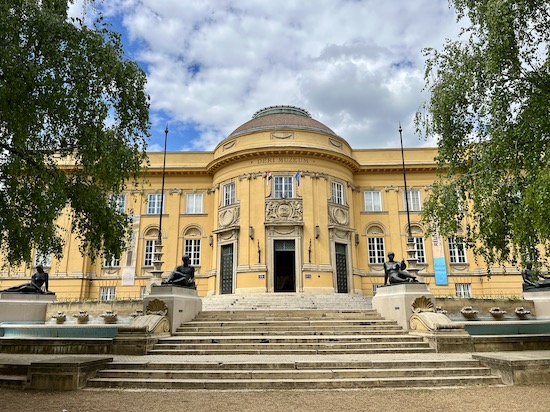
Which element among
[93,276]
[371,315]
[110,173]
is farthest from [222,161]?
[110,173]

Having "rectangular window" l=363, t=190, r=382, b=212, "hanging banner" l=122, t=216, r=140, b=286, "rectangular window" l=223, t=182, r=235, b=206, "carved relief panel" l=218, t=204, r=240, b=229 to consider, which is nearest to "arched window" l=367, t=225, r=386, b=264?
"rectangular window" l=363, t=190, r=382, b=212

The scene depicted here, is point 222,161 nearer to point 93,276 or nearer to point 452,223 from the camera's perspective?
point 93,276

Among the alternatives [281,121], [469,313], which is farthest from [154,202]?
[469,313]

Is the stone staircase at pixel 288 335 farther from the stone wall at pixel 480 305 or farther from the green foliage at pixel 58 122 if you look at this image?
the stone wall at pixel 480 305

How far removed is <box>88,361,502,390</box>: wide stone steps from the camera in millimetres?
8125

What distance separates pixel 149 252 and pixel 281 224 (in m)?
10.7

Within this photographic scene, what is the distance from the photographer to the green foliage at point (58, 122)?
7.75 m

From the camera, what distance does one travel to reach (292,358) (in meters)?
9.80

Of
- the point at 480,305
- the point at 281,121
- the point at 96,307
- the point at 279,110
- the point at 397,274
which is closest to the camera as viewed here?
the point at 397,274

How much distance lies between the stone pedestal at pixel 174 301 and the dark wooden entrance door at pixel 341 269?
14413 mm

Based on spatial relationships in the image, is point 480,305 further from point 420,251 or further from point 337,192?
point 337,192

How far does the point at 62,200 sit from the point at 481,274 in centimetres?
2852

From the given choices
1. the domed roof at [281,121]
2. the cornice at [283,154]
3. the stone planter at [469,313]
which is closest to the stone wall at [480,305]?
the stone planter at [469,313]

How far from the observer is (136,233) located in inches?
1197
